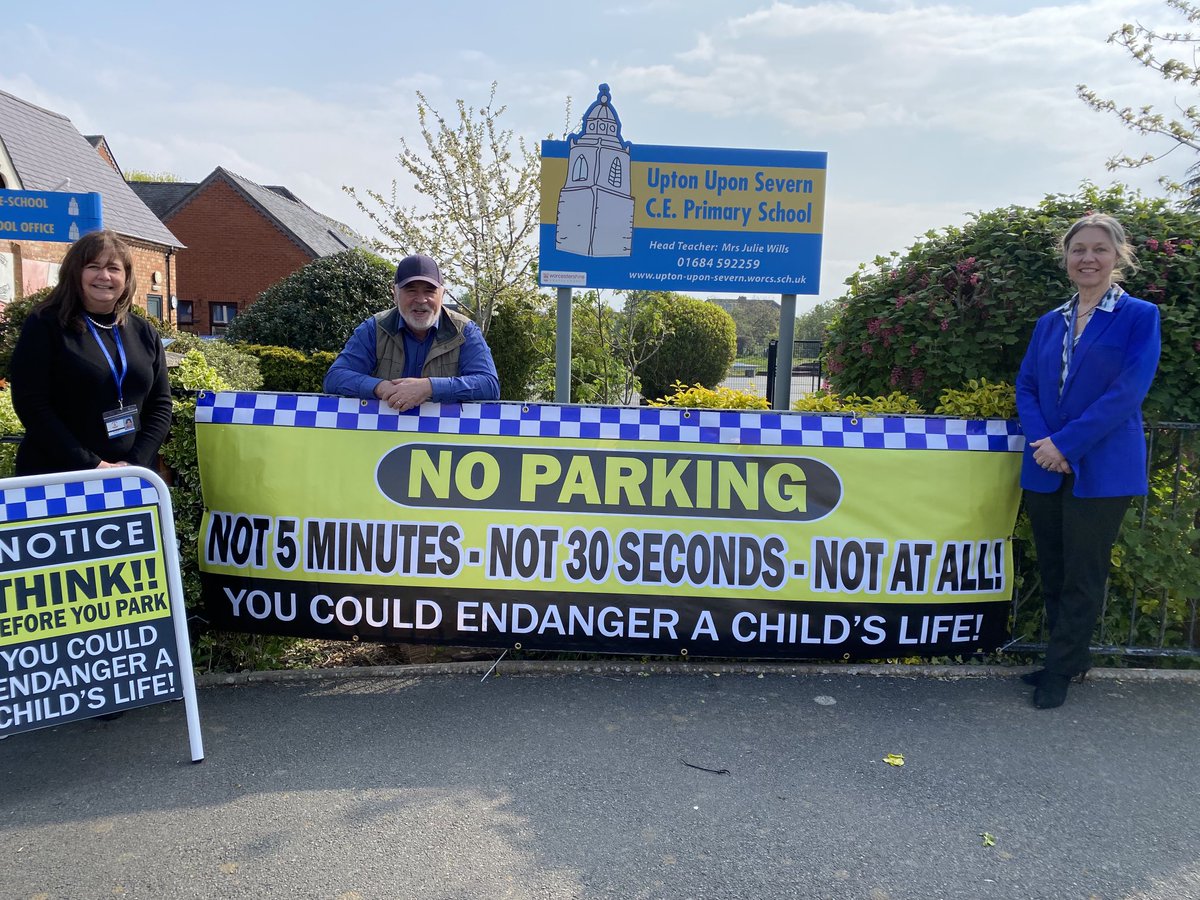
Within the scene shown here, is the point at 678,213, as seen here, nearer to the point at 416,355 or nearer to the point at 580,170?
the point at 580,170

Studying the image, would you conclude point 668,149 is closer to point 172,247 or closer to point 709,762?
point 709,762

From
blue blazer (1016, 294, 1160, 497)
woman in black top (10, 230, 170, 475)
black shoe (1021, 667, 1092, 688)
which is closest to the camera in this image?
woman in black top (10, 230, 170, 475)

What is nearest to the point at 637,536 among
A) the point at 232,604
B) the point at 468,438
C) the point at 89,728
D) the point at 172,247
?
the point at 468,438

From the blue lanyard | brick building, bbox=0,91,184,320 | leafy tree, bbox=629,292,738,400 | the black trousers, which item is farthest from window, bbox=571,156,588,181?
brick building, bbox=0,91,184,320

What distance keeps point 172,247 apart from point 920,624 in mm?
34802

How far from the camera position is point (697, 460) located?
414 centimetres

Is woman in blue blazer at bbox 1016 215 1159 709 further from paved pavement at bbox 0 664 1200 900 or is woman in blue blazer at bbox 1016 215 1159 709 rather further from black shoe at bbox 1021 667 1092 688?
paved pavement at bbox 0 664 1200 900

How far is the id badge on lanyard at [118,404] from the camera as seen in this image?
363 centimetres

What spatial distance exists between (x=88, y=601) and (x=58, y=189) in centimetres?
2308

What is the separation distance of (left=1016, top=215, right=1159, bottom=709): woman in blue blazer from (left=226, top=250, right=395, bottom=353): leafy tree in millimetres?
14420

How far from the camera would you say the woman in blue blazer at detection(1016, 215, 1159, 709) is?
143 inches

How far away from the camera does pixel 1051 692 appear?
3.89 meters

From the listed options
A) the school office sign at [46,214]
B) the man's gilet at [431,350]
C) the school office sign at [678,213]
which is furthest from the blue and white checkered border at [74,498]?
the school office sign at [46,214]

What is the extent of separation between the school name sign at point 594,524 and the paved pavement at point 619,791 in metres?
0.29
